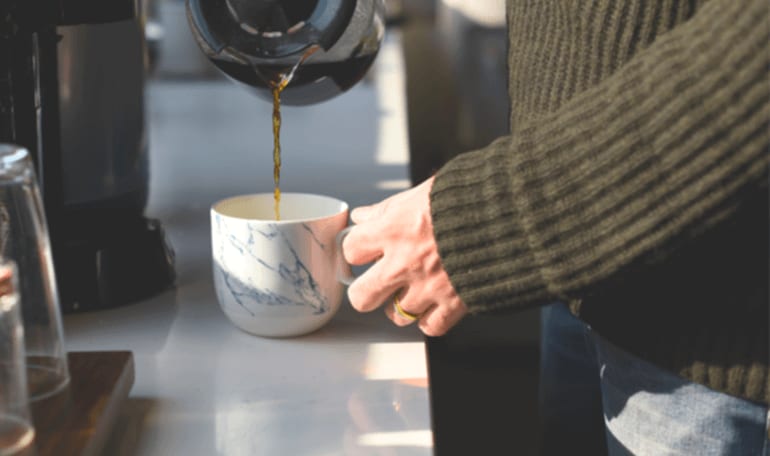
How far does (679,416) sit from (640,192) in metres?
0.20

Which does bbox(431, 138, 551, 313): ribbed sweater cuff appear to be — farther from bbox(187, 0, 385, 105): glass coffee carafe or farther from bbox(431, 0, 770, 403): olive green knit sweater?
bbox(187, 0, 385, 105): glass coffee carafe

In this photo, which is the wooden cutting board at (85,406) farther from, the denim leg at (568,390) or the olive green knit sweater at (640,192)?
the denim leg at (568,390)

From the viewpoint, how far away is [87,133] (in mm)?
901

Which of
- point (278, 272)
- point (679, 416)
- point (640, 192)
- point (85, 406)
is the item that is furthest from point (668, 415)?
point (85, 406)

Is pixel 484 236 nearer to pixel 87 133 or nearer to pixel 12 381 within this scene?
pixel 12 381

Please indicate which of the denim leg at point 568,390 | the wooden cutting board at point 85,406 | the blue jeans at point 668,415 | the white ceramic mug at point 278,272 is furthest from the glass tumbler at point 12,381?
the denim leg at point 568,390

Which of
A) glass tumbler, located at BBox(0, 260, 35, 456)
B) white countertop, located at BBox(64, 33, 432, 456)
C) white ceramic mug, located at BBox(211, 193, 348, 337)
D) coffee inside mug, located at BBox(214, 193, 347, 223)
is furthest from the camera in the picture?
coffee inside mug, located at BBox(214, 193, 347, 223)

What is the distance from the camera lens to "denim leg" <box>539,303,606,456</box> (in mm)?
1032

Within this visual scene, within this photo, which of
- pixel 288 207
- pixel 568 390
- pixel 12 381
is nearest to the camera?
pixel 12 381

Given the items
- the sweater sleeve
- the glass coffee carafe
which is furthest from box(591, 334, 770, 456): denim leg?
the glass coffee carafe

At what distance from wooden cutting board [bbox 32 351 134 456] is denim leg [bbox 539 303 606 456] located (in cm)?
49

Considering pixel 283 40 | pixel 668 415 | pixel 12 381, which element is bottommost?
pixel 668 415

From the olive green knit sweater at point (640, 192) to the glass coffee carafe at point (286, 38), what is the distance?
17cm

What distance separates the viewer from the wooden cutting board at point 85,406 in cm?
58
